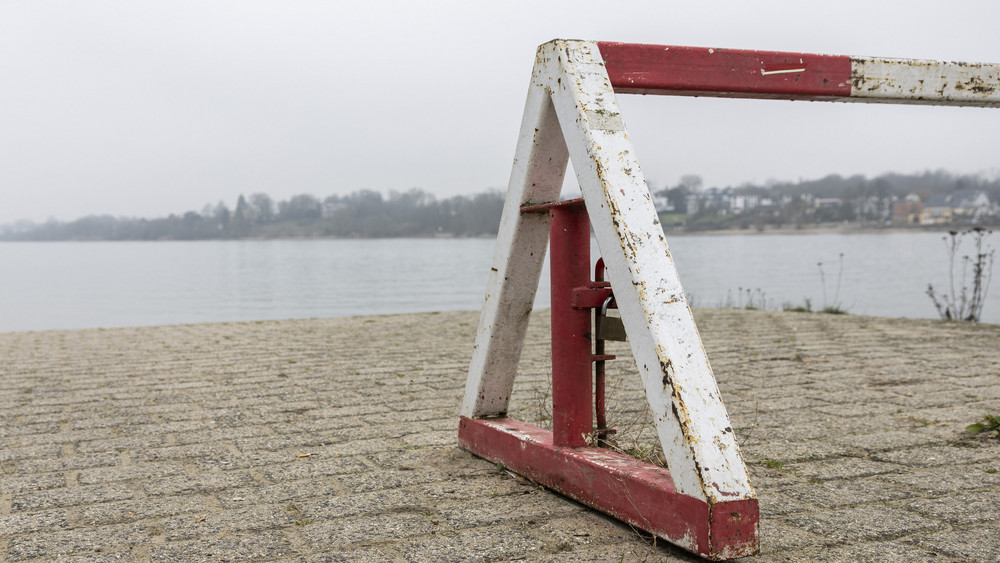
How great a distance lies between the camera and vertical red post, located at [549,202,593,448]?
271 cm

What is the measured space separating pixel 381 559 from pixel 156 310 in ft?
60.6

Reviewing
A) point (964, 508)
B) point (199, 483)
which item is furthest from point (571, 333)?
point (199, 483)

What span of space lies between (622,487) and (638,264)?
0.66 metres

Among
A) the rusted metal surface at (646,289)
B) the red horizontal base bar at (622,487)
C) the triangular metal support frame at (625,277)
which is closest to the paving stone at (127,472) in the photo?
the red horizontal base bar at (622,487)

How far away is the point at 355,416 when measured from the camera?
161 inches

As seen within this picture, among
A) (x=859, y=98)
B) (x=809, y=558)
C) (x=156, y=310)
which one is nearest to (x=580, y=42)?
(x=859, y=98)

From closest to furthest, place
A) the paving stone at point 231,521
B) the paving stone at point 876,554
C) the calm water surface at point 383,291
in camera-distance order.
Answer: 1. the paving stone at point 876,554
2. the paving stone at point 231,521
3. the calm water surface at point 383,291

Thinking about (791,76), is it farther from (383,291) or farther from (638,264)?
(383,291)

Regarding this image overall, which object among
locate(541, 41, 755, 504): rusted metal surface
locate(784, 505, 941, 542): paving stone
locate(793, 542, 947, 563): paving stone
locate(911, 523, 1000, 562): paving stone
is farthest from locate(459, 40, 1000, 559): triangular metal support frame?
locate(911, 523, 1000, 562): paving stone

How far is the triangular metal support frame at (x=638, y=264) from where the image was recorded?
205 cm

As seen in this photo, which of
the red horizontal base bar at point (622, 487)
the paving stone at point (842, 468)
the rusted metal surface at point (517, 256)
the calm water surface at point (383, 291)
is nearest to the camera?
the red horizontal base bar at point (622, 487)

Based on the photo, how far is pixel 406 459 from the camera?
10.6 feet

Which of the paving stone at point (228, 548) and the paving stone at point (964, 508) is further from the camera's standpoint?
the paving stone at point (964, 508)

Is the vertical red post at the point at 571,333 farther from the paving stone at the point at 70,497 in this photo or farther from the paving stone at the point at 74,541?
the paving stone at the point at 70,497
